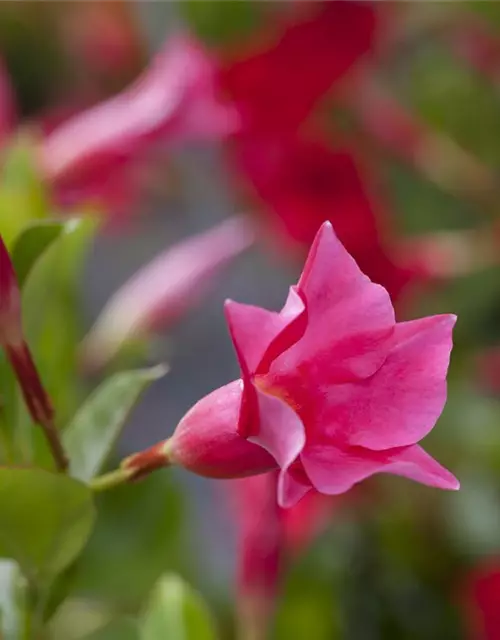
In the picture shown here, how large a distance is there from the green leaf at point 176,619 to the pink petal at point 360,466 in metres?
0.18

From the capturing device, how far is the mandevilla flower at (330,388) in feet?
0.89

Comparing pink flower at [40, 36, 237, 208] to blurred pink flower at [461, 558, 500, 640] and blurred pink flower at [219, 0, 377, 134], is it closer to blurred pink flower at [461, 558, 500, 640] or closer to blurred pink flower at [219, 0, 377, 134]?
blurred pink flower at [219, 0, 377, 134]

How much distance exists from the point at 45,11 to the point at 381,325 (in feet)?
4.90

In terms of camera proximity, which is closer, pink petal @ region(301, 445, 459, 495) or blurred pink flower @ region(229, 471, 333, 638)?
pink petal @ region(301, 445, 459, 495)

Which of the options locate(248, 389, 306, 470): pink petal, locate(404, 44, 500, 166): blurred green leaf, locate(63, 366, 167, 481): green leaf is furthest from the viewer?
locate(404, 44, 500, 166): blurred green leaf

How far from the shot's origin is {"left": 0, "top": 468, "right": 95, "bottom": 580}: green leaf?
1.03 feet

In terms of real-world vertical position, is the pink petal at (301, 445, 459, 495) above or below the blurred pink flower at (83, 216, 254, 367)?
above

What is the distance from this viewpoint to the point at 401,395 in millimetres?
292

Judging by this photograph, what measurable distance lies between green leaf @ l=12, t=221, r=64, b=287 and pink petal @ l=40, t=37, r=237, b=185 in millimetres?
282

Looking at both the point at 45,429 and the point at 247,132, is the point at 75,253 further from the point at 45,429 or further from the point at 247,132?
the point at 247,132

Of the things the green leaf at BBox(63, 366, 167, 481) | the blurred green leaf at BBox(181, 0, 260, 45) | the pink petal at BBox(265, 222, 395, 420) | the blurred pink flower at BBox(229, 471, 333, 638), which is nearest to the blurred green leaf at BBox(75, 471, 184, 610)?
the blurred pink flower at BBox(229, 471, 333, 638)

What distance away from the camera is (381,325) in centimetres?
29

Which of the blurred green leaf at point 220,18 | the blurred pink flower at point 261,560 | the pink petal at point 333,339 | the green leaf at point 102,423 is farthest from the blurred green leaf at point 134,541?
the blurred green leaf at point 220,18

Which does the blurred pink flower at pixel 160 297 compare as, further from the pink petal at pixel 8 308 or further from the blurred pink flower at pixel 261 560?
the pink petal at pixel 8 308
